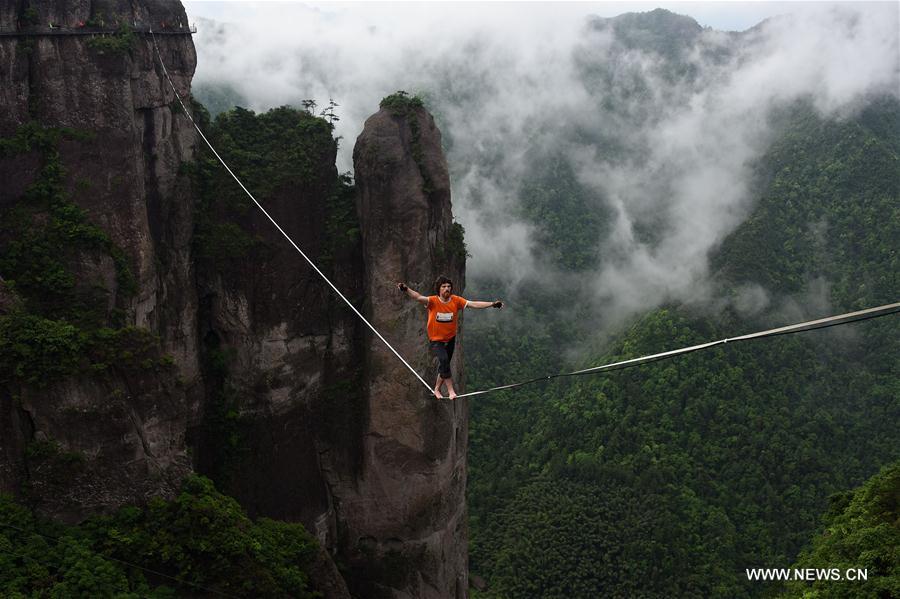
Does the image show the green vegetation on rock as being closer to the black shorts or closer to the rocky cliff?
the rocky cliff

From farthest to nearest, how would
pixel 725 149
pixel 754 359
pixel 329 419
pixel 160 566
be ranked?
pixel 725 149 < pixel 754 359 < pixel 329 419 < pixel 160 566

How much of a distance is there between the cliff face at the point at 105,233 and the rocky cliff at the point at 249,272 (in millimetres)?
52

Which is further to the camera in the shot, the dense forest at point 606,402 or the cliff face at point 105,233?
the dense forest at point 606,402

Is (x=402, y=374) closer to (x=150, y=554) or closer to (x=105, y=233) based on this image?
(x=105, y=233)

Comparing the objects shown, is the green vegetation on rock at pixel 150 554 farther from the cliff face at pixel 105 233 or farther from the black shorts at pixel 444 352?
the black shorts at pixel 444 352

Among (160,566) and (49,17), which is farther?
(49,17)

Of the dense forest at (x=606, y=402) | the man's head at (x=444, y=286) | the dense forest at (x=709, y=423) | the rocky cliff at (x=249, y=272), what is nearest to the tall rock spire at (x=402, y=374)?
the rocky cliff at (x=249, y=272)

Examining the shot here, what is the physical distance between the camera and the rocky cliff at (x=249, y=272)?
1880 centimetres

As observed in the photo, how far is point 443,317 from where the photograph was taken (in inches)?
567

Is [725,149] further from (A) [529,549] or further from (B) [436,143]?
(B) [436,143]

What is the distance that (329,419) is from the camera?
24875mm

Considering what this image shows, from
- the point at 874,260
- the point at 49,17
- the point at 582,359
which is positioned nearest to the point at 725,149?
the point at 874,260

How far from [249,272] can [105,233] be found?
16.7 ft

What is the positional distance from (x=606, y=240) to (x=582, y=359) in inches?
1016
